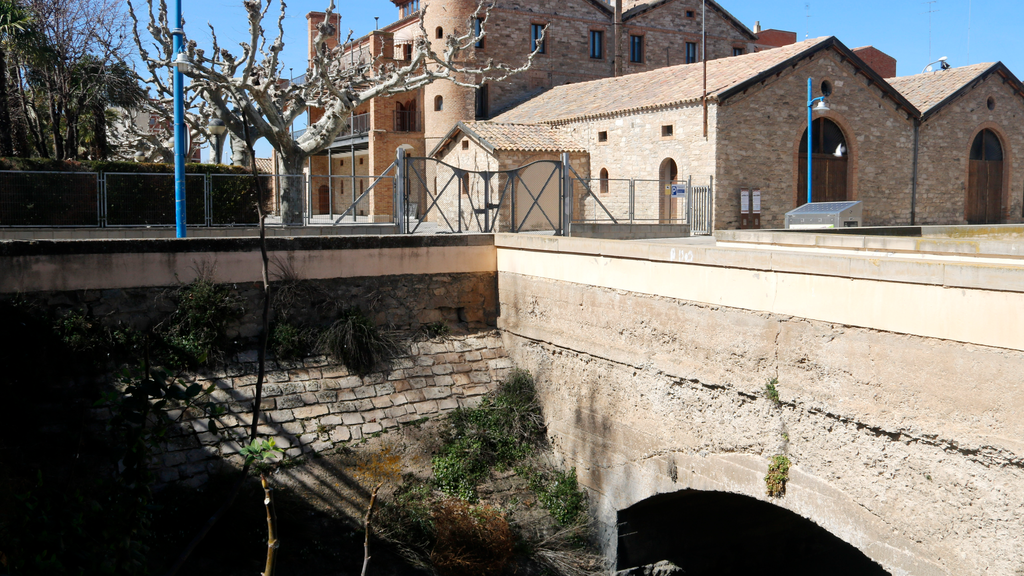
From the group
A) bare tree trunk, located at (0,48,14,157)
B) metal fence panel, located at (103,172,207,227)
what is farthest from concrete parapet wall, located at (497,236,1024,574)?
bare tree trunk, located at (0,48,14,157)

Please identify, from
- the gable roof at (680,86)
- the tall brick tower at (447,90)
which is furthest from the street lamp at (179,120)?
the tall brick tower at (447,90)

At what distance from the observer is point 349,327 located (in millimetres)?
11961

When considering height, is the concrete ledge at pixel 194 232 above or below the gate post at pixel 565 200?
below

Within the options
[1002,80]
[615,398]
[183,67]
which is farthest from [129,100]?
[1002,80]

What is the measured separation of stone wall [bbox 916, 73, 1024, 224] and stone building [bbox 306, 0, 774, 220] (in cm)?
1093

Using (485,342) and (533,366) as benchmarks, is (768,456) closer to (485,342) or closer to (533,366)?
(533,366)

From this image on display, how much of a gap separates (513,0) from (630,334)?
27.2 m

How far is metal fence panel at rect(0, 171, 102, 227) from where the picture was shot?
13.1m

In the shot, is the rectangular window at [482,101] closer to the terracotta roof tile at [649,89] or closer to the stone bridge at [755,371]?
the terracotta roof tile at [649,89]

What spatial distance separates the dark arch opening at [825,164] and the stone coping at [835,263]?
15.5 meters

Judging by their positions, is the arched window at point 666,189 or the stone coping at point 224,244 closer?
the stone coping at point 224,244

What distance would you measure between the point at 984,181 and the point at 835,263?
26809 mm

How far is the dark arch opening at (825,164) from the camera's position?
24719 mm

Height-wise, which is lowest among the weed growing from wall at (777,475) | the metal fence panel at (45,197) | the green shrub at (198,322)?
the weed growing from wall at (777,475)
